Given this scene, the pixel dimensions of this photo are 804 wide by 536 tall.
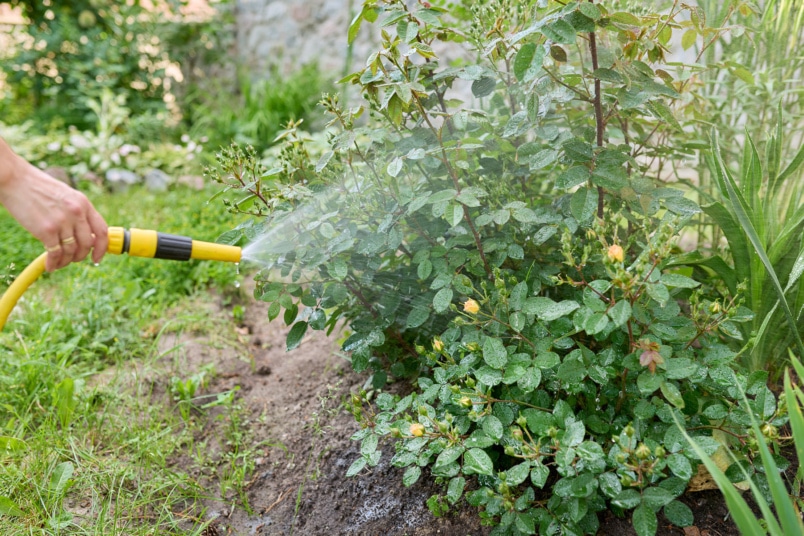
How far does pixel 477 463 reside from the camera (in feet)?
3.92

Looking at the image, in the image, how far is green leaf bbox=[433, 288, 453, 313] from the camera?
136cm

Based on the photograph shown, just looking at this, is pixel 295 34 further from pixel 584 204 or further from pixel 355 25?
pixel 584 204

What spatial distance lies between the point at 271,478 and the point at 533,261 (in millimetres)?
1008

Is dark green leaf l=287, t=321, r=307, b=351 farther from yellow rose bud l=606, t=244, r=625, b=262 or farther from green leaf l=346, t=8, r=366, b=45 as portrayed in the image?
yellow rose bud l=606, t=244, r=625, b=262

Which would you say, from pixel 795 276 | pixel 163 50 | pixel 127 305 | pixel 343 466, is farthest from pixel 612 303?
pixel 163 50

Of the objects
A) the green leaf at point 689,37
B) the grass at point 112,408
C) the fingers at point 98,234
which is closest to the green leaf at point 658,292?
the green leaf at point 689,37

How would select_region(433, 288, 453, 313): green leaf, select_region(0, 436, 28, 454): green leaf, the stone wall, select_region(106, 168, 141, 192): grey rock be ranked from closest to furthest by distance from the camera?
→ select_region(433, 288, 453, 313): green leaf, select_region(0, 436, 28, 454): green leaf, select_region(106, 168, 141, 192): grey rock, the stone wall

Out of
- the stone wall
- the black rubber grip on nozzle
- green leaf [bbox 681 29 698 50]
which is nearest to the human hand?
the black rubber grip on nozzle

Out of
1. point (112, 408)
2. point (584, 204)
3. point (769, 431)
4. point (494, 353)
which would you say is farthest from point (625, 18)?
point (112, 408)

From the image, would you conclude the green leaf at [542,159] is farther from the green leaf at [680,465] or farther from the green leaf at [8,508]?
the green leaf at [8,508]

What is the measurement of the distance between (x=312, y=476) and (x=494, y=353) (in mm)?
756

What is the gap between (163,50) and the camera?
6078 millimetres

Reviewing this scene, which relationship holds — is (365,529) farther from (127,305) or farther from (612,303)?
(127,305)

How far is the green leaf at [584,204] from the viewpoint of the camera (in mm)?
1319
